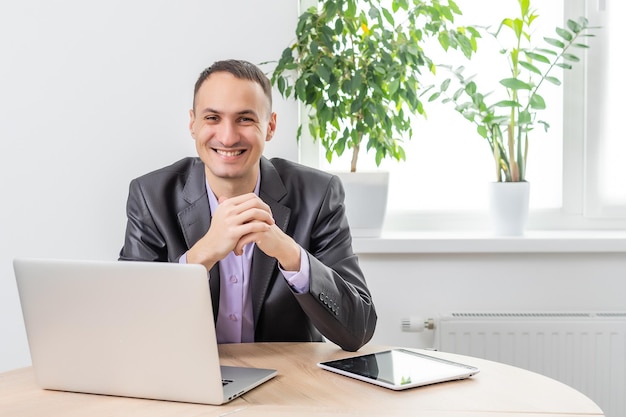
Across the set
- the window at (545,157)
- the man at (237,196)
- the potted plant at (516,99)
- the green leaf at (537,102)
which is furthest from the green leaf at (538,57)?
the man at (237,196)

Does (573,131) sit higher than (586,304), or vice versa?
(573,131)

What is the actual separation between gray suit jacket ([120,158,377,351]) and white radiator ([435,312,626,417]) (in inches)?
25.5

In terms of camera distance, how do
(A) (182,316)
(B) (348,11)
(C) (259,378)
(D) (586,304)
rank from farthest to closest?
(D) (586,304), (B) (348,11), (C) (259,378), (A) (182,316)

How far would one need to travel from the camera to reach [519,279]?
8.73ft

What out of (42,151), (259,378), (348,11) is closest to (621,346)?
(348,11)

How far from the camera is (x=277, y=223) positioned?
2.04 m

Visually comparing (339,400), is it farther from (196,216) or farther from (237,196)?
(196,216)

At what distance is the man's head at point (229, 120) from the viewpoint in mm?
1992

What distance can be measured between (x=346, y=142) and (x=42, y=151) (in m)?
1.02

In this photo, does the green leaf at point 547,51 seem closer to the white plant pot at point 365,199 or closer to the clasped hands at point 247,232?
the white plant pot at point 365,199

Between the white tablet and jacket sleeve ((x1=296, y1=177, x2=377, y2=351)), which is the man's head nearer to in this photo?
jacket sleeve ((x1=296, y1=177, x2=377, y2=351))

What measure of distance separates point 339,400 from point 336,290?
443 mm

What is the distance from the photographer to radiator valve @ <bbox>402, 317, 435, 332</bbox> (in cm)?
259

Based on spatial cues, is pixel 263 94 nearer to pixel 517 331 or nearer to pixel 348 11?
pixel 348 11
